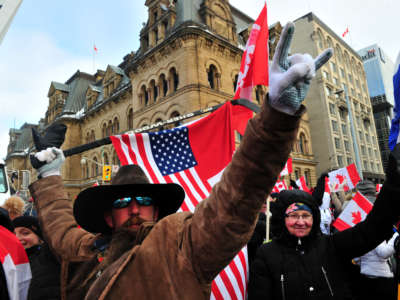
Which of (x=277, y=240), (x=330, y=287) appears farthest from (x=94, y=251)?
(x=330, y=287)

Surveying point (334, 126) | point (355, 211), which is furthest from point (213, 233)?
point (334, 126)

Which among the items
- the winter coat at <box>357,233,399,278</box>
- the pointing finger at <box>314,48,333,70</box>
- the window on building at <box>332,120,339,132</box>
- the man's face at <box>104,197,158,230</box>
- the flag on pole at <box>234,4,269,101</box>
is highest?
the window on building at <box>332,120,339,132</box>

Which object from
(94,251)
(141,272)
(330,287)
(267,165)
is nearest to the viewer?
(267,165)

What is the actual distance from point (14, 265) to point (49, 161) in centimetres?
96

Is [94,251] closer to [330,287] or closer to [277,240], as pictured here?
[277,240]

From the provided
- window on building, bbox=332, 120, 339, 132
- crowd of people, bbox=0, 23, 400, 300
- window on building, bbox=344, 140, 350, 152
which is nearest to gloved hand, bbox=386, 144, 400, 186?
crowd of people, bbox=0, 23, 400, 300

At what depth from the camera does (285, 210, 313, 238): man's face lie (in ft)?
8.30

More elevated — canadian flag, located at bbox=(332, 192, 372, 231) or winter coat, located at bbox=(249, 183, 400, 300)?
canadian flag, located at bbox=(332, 192, 372, 231)

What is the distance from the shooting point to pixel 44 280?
92.6 inches

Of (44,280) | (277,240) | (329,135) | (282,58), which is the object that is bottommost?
(44,280)

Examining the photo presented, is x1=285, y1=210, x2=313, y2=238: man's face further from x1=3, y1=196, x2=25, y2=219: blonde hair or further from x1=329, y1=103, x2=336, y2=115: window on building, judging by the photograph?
x1=329, y1=103, x2=336, y2=115: window on building

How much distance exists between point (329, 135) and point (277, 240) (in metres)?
32.2

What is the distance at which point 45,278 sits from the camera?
93.0 inches

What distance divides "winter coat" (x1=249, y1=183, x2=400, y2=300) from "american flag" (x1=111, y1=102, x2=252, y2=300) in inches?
47.5
